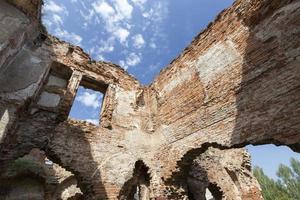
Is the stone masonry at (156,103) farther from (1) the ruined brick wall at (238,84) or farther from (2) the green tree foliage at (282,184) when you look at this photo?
(2) the green tree foliage at (282,184)

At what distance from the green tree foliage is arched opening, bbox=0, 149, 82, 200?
54.8 ft

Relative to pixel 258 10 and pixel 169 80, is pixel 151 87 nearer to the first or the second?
pixel 169 80

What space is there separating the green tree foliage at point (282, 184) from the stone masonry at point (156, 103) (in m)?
14.3

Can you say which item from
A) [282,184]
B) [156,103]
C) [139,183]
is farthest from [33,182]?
[282,184]

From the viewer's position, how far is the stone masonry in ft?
15.7

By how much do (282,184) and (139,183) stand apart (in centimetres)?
1867

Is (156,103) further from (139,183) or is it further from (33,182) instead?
(33,182)

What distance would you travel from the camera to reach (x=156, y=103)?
26.5ft

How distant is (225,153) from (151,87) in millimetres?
4112

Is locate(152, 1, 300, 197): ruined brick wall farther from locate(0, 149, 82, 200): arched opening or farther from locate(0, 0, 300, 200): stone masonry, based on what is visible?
locate(0, 149, 82, 200): arched opening

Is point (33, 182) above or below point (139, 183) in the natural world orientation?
above

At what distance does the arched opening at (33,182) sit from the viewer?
811 cm

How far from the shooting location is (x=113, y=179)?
630 centimetres

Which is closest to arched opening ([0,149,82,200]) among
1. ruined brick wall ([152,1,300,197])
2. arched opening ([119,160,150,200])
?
arched opening ([119,160,150,200])
